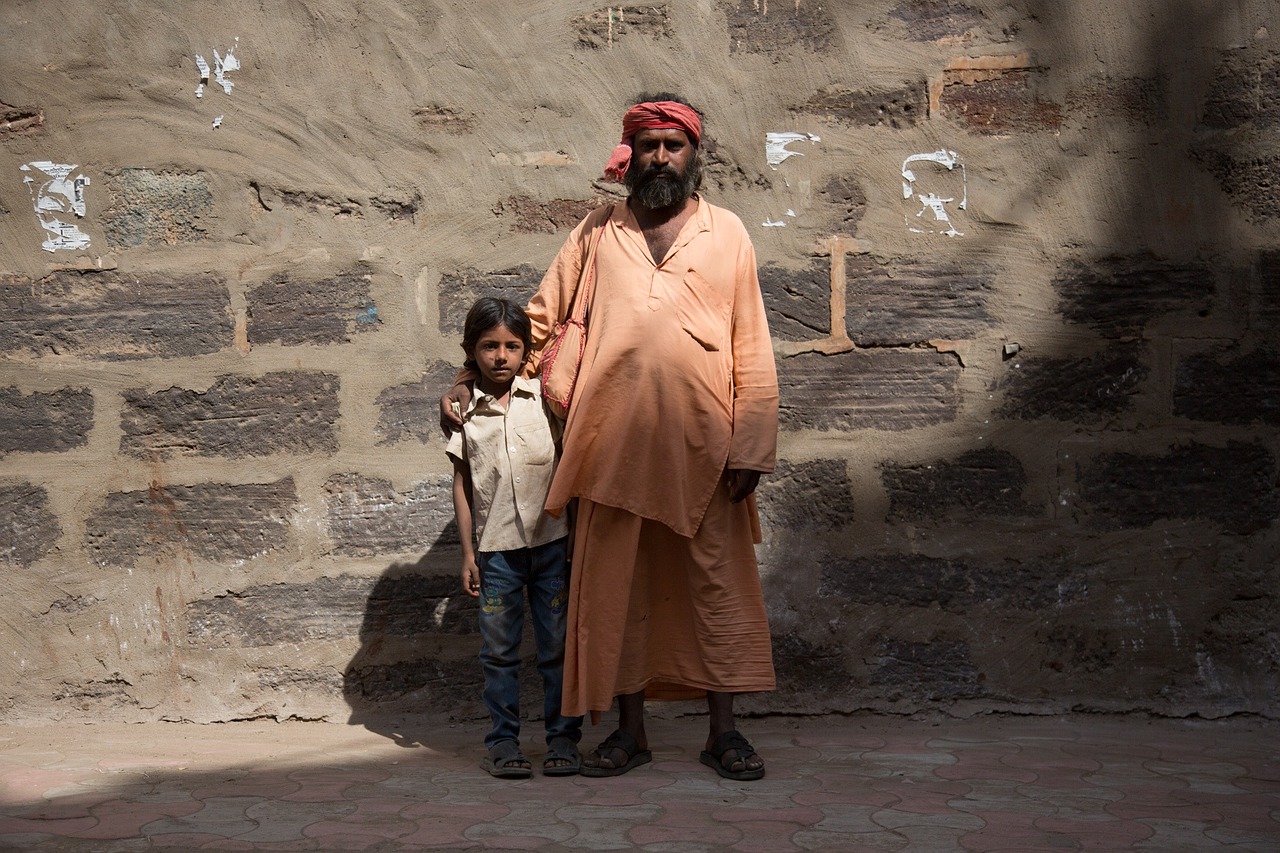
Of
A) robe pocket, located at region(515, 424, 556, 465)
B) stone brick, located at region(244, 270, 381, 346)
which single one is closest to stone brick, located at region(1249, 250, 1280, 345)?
robe pocket, located at region(515, 424, 556, 465)

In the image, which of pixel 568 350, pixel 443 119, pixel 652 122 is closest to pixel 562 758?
pixel 568 350

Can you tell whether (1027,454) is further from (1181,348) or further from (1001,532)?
Answer: (1181,348)

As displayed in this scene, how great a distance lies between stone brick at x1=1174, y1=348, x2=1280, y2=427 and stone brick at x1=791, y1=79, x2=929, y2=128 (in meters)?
1.05

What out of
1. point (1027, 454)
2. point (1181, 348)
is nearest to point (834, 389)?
point (1027, 454)

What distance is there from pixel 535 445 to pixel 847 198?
1.20 meters

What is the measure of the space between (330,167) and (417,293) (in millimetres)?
442

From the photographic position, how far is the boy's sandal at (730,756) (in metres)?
2.84

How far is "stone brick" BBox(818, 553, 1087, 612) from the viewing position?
3.37 metres

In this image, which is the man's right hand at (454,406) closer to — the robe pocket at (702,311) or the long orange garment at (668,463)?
the long orange garment at (668,463)

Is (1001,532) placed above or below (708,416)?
below

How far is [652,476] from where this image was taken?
114 inches

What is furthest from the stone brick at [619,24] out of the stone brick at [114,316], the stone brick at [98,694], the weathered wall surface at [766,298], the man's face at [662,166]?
the stone brick at [98,694]

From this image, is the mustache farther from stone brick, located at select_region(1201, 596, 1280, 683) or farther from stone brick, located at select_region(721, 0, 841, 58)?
stone brick, located at select_region(1201, 596, 1280, 683)

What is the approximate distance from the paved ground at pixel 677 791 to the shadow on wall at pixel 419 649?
0.25 feet
